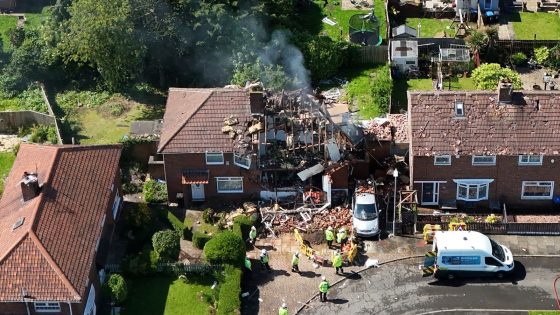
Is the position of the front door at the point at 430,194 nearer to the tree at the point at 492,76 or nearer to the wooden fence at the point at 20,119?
the tree at the point at 492,76

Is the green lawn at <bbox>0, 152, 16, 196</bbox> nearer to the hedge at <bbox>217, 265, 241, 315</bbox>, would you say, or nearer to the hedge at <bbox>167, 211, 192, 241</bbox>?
the hedge at <bbox>167, 211, 192, 241</bbox>

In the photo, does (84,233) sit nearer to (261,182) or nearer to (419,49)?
(261,182)

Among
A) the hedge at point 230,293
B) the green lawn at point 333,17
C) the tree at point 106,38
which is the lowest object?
the hedge at point 230,293

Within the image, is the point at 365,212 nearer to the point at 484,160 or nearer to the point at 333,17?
the point at 484,160

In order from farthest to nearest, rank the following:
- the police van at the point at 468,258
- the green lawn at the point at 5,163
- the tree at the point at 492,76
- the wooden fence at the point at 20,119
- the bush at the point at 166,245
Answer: the wooden fence at the point at 20,119
the tree at the point at 492,76
the green lawn at the point at 5,163
the bush at the point at 166,245
the police van at the point at 468,258

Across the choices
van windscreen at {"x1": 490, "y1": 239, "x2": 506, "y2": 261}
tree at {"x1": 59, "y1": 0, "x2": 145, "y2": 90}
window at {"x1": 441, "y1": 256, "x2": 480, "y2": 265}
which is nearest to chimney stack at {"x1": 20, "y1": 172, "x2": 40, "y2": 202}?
tree at {"x1": 59, "y1": 0, "x2": 145, "y2": 90}

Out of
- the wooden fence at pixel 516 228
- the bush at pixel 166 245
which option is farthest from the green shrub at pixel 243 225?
the wooden fence at pixel 516 228
